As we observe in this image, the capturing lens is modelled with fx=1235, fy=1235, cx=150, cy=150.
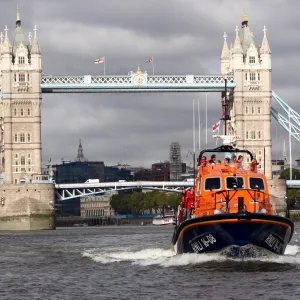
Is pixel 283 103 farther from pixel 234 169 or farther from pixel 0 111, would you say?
pixel 234 169

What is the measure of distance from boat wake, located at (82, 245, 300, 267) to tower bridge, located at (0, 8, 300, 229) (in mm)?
67823

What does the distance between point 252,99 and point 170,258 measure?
3658 inches

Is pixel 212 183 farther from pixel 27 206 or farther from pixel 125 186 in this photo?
pixel 125 186

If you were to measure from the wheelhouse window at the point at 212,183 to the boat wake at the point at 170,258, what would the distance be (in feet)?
7.34

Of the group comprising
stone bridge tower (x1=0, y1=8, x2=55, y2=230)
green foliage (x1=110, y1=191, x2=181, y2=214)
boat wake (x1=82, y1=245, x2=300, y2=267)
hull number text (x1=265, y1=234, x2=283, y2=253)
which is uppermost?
stone bridge tower (x1=0, y1=8, x2=55, y2=230)

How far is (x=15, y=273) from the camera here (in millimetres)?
41000

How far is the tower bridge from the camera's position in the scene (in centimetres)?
12050

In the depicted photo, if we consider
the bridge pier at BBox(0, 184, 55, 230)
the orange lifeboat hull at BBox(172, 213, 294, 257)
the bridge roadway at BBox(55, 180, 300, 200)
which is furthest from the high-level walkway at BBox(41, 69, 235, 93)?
the orange lifeboat hull at BBox(172, 213, 294, 257)

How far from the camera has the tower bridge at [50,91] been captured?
12050cm

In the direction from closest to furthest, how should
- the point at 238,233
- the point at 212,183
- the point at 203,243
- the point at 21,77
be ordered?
the point at 238,233
the point at 203,243
the point at 212,183
the point at 21,77

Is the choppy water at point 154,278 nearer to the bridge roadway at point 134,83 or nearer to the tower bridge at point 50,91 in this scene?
the tower bridge at point 50,91

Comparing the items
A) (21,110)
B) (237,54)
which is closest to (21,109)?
(21,110)

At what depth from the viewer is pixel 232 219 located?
38.3 meters

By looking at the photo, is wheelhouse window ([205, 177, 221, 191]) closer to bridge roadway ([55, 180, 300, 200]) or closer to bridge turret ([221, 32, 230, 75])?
bridge roadway ([55, 180, 300, 200])
